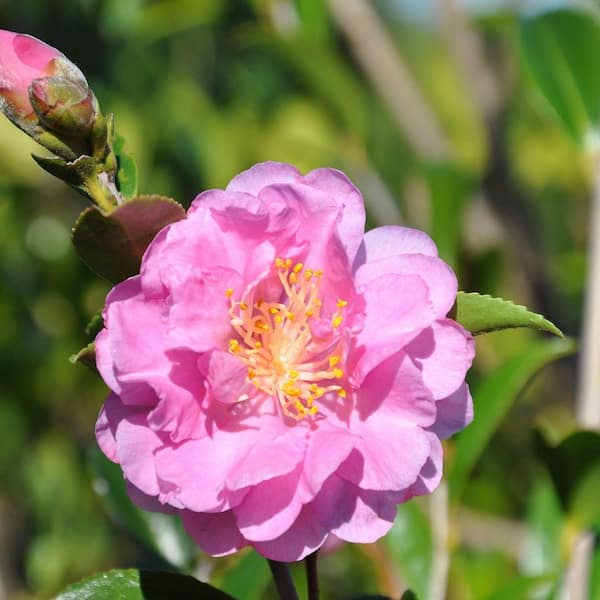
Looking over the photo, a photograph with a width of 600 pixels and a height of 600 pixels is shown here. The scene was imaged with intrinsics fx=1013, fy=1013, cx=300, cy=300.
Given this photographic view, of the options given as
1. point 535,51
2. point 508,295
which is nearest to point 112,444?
point 535,51

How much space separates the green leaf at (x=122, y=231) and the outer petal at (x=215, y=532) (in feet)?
0.56

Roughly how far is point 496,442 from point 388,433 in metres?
1.32

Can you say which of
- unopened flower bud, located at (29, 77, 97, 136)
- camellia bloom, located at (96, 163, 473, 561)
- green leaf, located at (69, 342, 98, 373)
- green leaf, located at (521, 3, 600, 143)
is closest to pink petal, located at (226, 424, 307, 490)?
camellia bloom, located at (96, 163, 473, 561)

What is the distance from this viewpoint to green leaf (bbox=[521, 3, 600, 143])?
1.30m

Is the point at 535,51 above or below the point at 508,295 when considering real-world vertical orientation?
above

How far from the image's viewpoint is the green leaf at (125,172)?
2.27 feet

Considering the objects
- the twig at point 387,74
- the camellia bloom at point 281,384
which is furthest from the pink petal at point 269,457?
the twig at point 387,74

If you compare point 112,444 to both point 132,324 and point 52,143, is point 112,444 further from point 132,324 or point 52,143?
point 52,143

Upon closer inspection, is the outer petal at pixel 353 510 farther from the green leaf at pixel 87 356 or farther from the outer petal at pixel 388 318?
the green leaf at pixel 87 356

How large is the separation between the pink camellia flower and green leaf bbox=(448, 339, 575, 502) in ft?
1.96

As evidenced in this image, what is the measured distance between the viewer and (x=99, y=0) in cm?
240

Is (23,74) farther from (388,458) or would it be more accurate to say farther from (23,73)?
(388,458)

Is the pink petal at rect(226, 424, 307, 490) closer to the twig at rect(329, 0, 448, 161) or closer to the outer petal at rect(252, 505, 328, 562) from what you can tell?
the outer petal at rect(252, 505, 328, 562)

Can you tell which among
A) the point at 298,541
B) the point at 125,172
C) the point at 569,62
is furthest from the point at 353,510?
the point at 569,62
